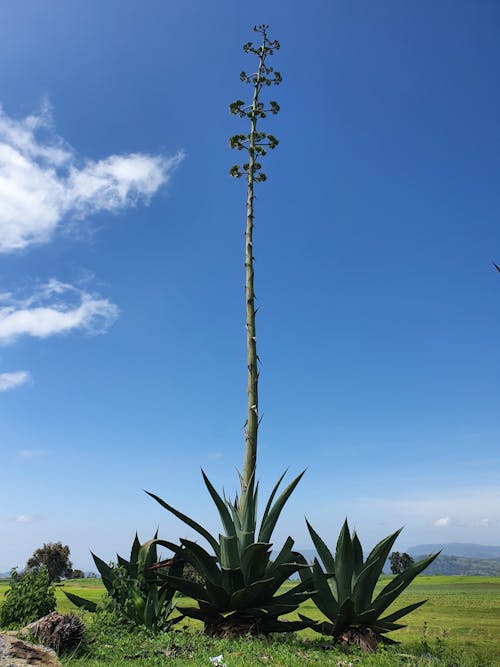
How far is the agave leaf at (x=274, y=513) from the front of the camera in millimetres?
7184

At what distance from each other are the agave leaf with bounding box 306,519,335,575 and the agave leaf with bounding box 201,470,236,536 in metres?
1.10

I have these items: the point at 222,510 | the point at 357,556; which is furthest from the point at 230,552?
the point at 357,556

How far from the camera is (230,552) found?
6.74 m

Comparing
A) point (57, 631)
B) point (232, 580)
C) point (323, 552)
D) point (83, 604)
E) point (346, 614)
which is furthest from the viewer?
point (83, 604)

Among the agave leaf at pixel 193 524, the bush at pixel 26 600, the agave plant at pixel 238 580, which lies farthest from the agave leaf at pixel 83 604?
the agave leaf at pixel 193 524

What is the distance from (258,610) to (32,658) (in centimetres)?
305

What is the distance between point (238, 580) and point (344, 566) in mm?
1433

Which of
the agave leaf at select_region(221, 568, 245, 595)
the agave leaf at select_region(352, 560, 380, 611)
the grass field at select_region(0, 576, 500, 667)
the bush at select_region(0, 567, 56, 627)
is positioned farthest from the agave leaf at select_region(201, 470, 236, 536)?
the bush at select_region(0, 567, 56, 627)

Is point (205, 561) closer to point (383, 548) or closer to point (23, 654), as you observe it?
point (383, 548)

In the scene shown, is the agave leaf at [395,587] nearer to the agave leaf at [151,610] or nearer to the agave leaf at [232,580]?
the agave leaf at [232,580]

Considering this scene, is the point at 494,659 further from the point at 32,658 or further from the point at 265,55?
the point at 265,55

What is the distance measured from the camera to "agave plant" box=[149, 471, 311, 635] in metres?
6.62

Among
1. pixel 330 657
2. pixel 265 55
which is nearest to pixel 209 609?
pixel 330 657

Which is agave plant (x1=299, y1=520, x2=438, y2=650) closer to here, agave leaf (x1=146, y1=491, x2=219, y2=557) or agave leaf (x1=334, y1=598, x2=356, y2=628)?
agave leaf (x1=334, y1=598, x2=356, y2=628)
